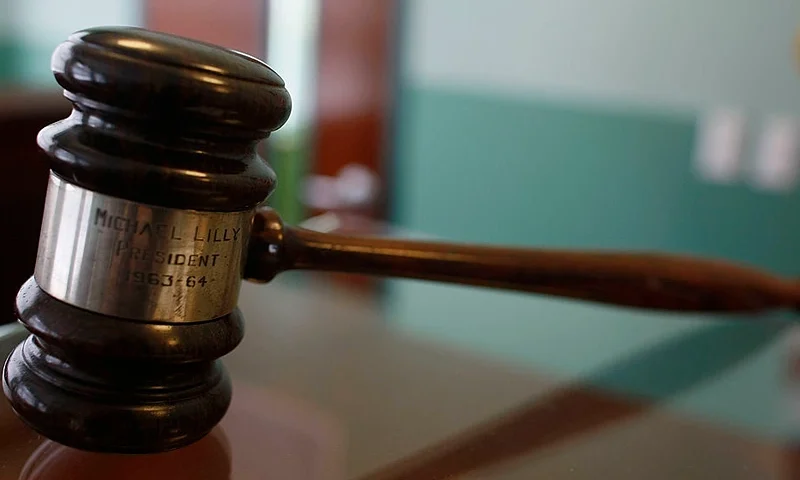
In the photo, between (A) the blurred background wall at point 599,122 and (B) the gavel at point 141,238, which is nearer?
(B) the gavel at point 141,238

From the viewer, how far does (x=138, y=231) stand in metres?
0.34

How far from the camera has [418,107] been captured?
184 centimetres

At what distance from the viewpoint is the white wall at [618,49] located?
1383 millimetres

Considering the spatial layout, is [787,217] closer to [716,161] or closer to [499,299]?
[716,161]

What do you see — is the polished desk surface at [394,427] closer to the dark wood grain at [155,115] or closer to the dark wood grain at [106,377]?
the dark wood grain at [106,377]

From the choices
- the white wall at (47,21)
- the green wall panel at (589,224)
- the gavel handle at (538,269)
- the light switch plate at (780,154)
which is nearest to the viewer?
the gavel handle at (538,269)

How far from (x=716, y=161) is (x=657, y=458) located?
1.04 m

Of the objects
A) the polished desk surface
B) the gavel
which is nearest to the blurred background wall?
the polished desk surface

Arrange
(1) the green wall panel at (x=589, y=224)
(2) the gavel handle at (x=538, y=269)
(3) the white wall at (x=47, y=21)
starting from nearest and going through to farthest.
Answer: (2) the gavel handle at (x=538, y=269), (1) the green wall panel at (x=589, y=224), (3) the white wall at (x=47, y=21)

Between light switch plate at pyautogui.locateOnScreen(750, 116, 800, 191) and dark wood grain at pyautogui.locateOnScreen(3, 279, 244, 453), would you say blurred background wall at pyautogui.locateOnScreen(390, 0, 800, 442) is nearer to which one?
light switch plate at pyautogui.locateOnScreen(750, 116, 800, 191)

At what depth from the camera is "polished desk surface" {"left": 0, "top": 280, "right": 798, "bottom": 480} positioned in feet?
1.33

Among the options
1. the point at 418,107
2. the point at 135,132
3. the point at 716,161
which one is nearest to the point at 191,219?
the point at 135,132

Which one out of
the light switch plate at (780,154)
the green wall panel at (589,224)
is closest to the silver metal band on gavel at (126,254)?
the green wall panel at (589,224)

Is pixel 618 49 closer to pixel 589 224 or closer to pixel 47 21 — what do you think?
pixel 589 224
